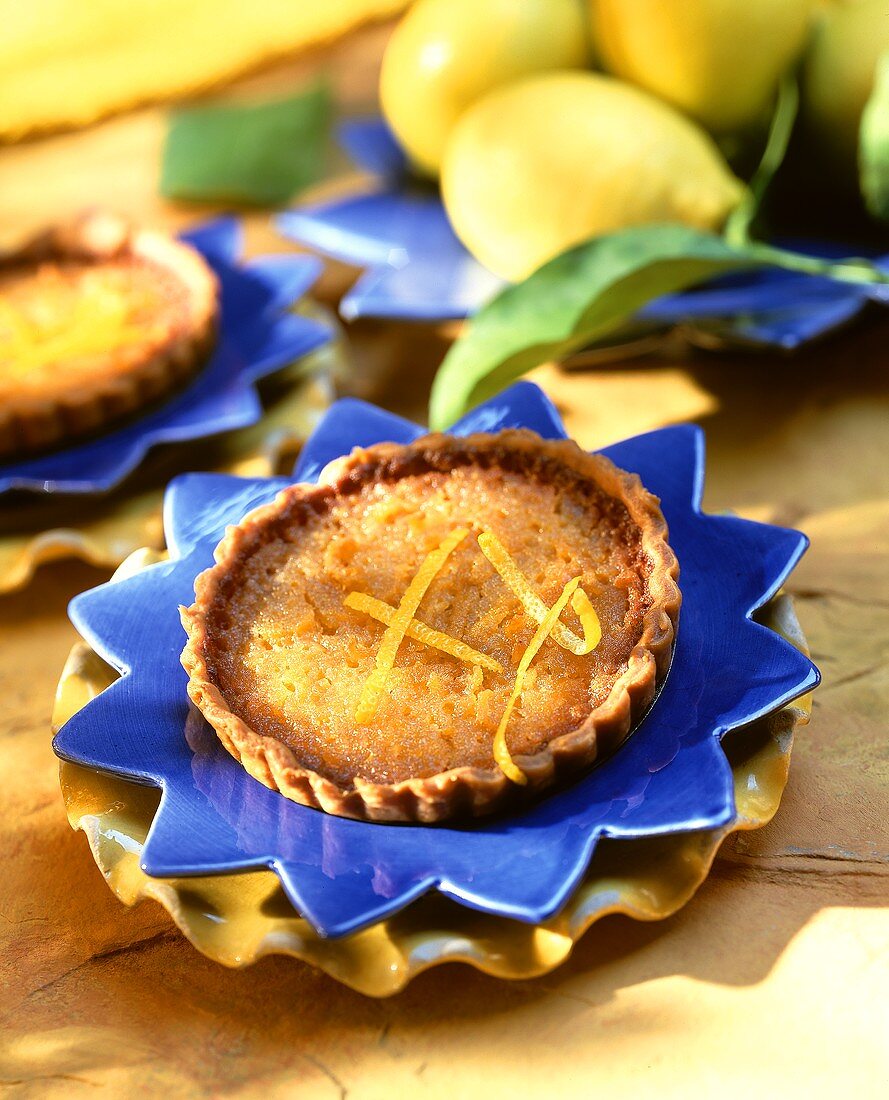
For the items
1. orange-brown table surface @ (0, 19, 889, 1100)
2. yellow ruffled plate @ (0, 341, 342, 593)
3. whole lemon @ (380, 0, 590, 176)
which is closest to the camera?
orange-brown table surface @ (0, 19, 889, 1100)

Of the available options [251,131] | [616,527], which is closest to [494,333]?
[616,527]

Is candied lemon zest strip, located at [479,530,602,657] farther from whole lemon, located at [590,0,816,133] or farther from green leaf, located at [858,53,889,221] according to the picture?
whole lemon, located at [590,0,816,133]

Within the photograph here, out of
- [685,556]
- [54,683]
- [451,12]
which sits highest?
[451,12]

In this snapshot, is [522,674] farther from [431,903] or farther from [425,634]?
[431,903]

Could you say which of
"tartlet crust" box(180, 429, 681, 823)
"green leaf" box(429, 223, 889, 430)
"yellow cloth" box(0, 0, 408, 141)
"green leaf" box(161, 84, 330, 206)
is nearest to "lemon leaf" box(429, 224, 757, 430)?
"green leaf" box(429, 223, 889, 430)

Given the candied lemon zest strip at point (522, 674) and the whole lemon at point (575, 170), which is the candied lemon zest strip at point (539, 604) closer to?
the candied lemon zest strip at point (522, 674)

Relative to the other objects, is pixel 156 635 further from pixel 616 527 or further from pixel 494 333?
pixel 494 333
